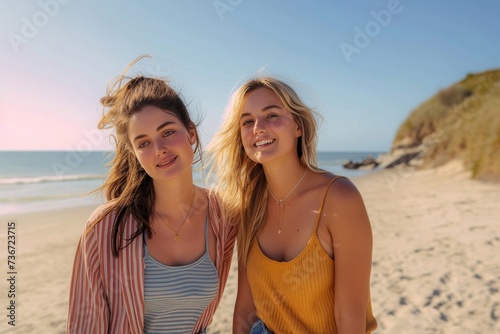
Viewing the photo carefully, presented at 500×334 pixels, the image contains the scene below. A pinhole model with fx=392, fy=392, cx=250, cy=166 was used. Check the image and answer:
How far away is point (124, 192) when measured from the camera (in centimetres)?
276

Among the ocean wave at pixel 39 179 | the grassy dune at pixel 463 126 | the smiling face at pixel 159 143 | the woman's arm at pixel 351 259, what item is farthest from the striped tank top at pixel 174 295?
the ocean wave at pixel 39 179

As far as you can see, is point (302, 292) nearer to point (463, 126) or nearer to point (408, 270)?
point (408, 270)

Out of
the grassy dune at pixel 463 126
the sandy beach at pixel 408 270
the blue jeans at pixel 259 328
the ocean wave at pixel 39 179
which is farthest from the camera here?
the ocean wave at pixel 39 179

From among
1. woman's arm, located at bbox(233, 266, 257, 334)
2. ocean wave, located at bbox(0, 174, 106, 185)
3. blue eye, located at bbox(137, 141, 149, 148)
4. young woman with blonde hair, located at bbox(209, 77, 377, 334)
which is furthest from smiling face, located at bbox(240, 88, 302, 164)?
ocean wave, located at bbox(0, 174, 106, 185)

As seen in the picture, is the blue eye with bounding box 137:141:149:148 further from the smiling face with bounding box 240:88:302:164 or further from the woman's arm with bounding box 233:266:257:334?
the woman's arm with bounding box 233:266:257:334

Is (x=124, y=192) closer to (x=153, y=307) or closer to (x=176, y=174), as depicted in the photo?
(x=176, y=174)

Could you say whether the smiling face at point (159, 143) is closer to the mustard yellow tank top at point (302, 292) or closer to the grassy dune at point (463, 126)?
the mustard yellow tank top at point (302, 292)

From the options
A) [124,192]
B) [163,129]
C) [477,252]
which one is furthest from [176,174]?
[477,252]

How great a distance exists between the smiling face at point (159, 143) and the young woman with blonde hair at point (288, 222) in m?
0.42

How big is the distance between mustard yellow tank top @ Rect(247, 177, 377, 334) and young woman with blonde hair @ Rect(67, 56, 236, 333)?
40 centimetres

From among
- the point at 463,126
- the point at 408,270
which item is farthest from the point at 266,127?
the point at 463,126

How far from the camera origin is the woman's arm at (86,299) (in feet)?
7.94

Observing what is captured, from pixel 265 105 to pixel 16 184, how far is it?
2277 centimetres

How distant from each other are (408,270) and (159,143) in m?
5.20
